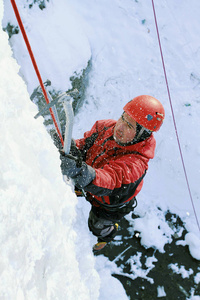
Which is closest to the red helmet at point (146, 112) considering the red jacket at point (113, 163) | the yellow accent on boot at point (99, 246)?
the red jacket at point (113, 163)

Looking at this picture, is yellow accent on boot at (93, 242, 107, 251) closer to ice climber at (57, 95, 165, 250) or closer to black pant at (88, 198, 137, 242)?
black pant at (88, 198, 137, 242)

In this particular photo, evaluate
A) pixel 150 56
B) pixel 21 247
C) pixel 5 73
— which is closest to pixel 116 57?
pixel 150 56

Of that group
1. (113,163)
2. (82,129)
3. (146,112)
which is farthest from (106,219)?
(82,129)

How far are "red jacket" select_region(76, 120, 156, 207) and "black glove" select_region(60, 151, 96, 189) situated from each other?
9 cm

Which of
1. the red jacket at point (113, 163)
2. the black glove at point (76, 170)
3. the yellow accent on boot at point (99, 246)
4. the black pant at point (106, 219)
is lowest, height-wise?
the yellow accent on boot at point (99, 246)

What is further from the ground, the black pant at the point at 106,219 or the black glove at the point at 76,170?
the black glove at the point at 76,170

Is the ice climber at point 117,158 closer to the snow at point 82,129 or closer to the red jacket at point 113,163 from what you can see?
the red jacket at point 113,163

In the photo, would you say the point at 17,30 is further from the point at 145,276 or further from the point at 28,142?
the point at 145,276

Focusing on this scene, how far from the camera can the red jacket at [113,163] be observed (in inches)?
82.0

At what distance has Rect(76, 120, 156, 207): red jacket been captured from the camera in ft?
6.84

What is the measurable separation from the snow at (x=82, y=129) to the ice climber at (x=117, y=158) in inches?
7.9

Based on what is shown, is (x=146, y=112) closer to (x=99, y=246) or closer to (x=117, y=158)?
(x=117, y=158)

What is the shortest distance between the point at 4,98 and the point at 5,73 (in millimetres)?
161

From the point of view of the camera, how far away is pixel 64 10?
4.94 meters
